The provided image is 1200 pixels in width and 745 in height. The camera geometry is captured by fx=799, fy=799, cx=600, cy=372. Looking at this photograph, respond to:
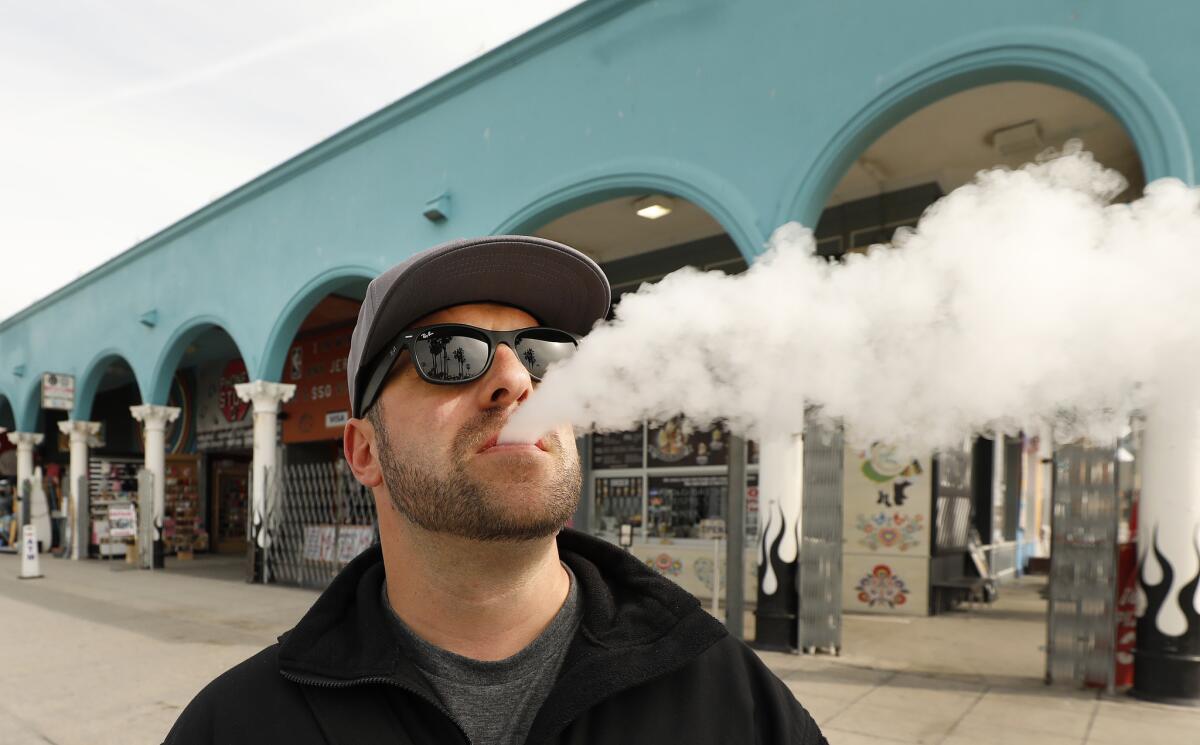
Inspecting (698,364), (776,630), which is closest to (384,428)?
(698,364)

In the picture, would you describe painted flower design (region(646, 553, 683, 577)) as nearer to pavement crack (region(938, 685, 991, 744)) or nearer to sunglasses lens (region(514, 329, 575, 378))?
pavement crack (region(938, 685, 991, 744))

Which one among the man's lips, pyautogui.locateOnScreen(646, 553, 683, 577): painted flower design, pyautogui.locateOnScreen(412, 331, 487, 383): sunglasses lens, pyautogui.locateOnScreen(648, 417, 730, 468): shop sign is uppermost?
pyautogui.locateOnScreen(412, 331, 487, 383): sunglasses lens

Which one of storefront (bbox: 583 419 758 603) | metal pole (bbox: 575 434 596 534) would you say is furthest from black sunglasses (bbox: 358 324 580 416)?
metal pole (bbox: 575 434 596 534)

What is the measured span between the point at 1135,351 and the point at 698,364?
90 cm

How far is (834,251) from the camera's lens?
974 cm

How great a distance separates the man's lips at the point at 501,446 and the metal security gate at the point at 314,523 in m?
10.8

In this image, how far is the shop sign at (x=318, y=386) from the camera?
16.0 m

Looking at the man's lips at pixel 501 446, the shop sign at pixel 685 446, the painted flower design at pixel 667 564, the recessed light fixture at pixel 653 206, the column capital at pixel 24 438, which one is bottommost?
the painted flower design at pixel 667 564

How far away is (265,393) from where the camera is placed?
12.7 metres

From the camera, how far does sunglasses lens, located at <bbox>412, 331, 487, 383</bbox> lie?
4.53 feet

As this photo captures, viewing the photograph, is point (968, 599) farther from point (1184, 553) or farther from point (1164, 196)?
point (1164, 196)

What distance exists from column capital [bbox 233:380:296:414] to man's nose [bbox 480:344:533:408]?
40.1 feet

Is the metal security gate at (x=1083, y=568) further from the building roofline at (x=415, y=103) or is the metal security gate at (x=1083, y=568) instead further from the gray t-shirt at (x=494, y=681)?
the gray t-shirt at (x=494, y=681)

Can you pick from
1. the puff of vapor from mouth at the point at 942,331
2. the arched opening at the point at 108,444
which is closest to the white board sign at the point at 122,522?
the arched opening at the point at 108,444
